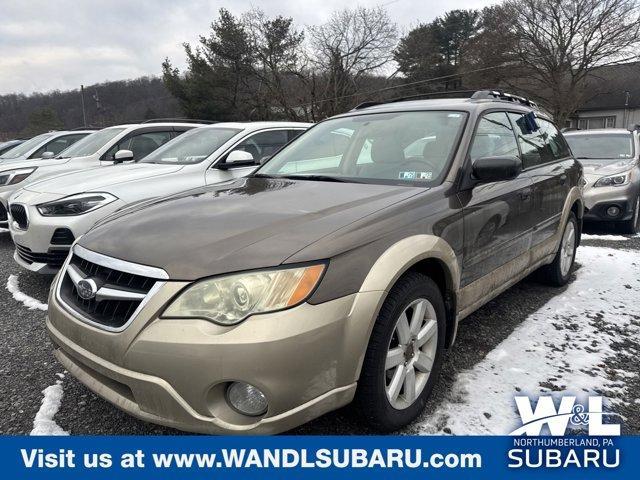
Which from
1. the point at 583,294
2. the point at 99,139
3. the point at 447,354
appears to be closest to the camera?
the point at 447,354

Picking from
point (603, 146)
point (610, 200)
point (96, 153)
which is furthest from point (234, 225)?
point (603, 146)

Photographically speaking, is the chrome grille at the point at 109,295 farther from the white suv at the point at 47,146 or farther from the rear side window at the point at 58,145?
the rear side window at the point at 58,145

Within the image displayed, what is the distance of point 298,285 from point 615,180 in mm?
6866

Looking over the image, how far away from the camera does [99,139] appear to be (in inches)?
296

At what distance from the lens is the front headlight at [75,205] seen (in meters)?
4.21

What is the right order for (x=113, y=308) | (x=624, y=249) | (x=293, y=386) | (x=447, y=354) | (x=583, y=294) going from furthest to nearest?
(x=624, y=249), (x=583, y=294), (x=447, y=354), (x=113, y=308), (x=293, y=386)

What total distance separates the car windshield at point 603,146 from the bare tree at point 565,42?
24207 mm

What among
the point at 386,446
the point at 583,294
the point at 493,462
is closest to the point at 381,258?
the point at 386,446

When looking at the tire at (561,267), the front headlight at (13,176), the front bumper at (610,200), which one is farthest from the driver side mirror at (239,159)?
the front bumper at (610,200)

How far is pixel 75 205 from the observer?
422 cm

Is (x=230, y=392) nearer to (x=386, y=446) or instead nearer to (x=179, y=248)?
(x=179, y=248)

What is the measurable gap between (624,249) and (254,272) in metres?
5.68

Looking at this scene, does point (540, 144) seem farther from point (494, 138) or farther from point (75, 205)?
point (75, 205)

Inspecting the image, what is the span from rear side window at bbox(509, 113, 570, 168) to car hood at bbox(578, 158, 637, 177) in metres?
3.13
